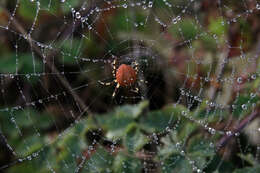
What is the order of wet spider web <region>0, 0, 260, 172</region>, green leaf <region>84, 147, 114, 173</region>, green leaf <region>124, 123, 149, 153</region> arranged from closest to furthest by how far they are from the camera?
1. green leaf <region>124, 123, 149, 153</region>
2. green leaf <region>84, 147, 114, 173</region>
3. wet spider web <region>0, 0, 260, 172</region>

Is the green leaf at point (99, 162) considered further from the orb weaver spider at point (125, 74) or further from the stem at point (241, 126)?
the stem at point (241, 126)

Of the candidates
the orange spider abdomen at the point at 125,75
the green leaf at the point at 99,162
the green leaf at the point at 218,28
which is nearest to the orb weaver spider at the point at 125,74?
the orange spider abdomen at the point at 125,75

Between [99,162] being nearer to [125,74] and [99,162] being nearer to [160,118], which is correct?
[160,118]

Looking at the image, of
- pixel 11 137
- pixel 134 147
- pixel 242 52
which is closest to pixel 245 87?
pixel 242 52

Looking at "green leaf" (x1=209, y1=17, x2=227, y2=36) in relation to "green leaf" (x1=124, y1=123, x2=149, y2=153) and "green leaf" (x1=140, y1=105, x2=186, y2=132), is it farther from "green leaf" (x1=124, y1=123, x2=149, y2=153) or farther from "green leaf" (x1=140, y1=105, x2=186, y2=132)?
"green leaf" (x1=124, y1=123, x2=149, y2=153)

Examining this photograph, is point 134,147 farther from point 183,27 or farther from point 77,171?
point 183,27

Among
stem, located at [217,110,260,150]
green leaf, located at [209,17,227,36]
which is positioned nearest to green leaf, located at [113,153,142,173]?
stem, located at [217,110,260,150]
